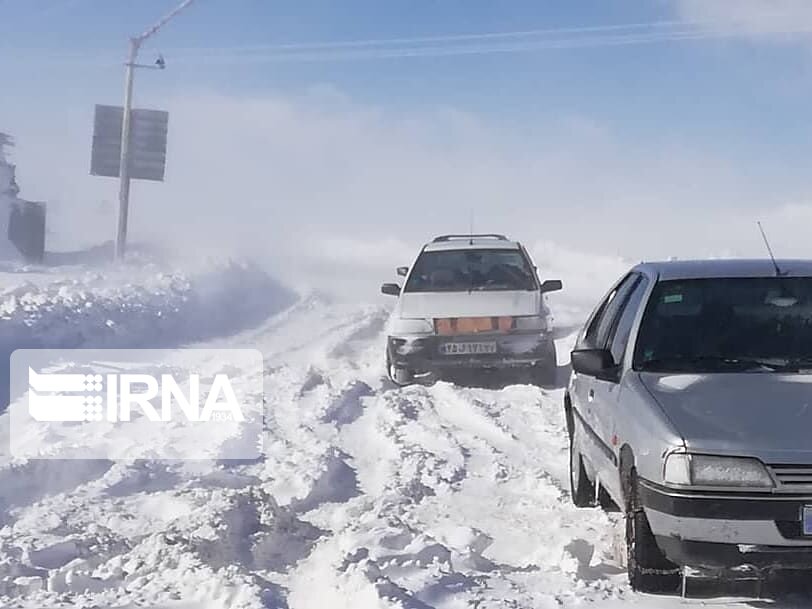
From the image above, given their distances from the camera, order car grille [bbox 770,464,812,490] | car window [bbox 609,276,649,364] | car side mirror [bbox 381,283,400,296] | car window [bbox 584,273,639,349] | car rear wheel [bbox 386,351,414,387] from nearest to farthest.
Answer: car grille [bbox 770,464,812,490]
car window [bbox 609,276,649,364]
car window [bbox 584,273,639,349]
car rear wheel [bbox 386,351,414,387]
car side mirror [bbox 381,283,400,296]

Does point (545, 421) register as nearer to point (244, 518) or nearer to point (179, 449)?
point (179, 449)

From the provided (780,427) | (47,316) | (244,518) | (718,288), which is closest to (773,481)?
(780,427)

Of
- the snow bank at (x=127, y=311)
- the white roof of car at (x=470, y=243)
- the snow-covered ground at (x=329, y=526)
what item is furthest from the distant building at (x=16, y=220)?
the snow-covered ground at (x=329, y=526)

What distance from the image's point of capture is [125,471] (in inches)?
262

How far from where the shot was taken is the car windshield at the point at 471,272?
11594 mm

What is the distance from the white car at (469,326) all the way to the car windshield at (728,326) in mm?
5437

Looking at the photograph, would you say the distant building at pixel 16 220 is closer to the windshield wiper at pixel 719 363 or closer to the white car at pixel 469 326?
the white car at pixel 469 326

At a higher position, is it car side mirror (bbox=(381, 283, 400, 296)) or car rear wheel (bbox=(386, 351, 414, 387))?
car side mirror (bbox=(381, 283, 400, 296))

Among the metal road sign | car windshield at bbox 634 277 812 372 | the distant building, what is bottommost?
the distant building

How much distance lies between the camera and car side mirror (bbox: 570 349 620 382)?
5.09m

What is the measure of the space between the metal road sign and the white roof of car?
4094 centimetres

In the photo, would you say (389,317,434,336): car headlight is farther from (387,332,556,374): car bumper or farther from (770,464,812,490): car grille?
(770,464,812,490): car grille

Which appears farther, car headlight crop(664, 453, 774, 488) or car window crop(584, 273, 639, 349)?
car window crop(584, 273, 639, 349)

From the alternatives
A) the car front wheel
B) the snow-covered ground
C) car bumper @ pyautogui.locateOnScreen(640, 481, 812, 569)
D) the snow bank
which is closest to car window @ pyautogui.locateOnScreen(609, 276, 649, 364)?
the car front wheel
